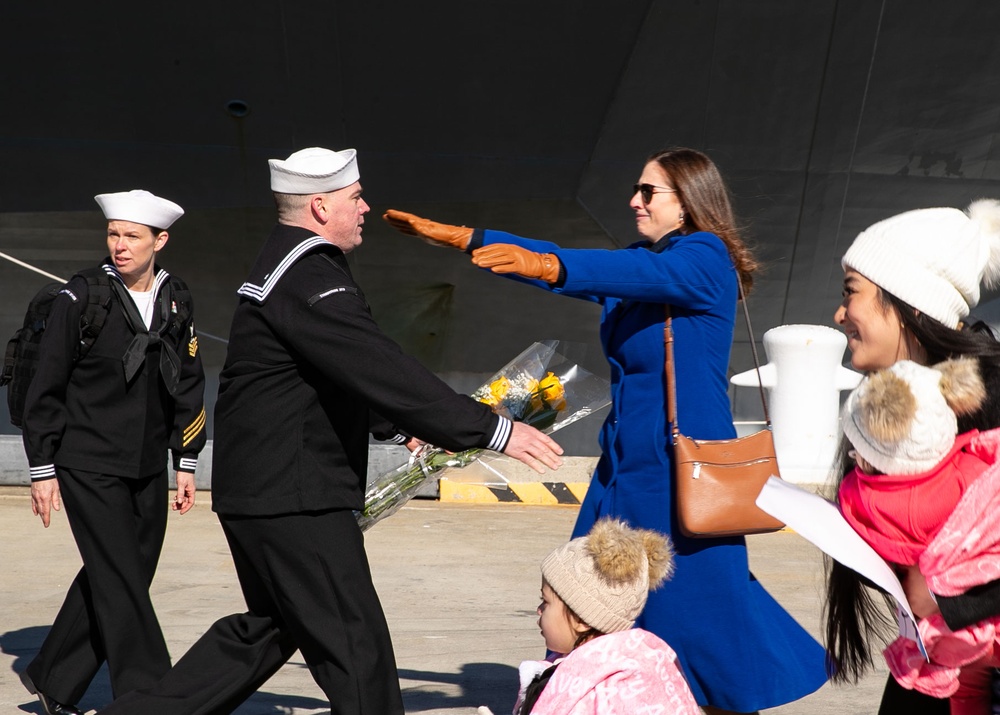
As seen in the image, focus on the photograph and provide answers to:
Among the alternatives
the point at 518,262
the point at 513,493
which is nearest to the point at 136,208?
the point at 518,262

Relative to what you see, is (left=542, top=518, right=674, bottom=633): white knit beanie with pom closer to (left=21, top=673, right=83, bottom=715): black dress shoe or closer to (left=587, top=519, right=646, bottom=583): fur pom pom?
(left=587, top=519, right=646, bottom=583): fur pom pom

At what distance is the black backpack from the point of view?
4.00 m

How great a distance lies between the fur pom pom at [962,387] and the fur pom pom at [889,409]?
136 mm

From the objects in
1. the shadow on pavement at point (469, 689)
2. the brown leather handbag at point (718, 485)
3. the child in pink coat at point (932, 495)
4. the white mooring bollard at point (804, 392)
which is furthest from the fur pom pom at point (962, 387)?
the white mooring bollard at point (804, 392)

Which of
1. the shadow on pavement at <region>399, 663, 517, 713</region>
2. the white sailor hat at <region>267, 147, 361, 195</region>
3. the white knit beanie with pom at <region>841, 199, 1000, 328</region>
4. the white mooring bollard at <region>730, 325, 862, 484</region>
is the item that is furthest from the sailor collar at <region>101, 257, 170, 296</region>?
the white mooring bollard at <region>730, 325, 862, 484</region>

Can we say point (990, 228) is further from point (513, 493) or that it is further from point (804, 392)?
point (804, 392)

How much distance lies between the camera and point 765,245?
10.3 metres

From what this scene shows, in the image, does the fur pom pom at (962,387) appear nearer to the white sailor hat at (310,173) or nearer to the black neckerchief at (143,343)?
the white sailor hat at (310,173)

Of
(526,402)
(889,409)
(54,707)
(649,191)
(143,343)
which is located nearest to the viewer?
(889,409)

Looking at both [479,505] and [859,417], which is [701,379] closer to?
[859,417]

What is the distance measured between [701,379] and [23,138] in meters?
7.24

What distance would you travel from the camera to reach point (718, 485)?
10.1 ft

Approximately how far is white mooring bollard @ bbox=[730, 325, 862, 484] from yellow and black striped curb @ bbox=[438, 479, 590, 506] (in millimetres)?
1548

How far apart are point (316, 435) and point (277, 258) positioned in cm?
47
